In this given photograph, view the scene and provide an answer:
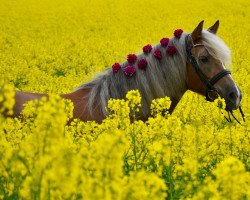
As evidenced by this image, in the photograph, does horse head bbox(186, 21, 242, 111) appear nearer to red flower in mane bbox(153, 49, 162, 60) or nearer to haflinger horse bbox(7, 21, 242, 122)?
haflinger horse bbox(7, 21, 242, 122)

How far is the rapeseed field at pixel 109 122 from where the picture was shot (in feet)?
5.38

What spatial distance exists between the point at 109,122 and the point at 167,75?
1.65 meters

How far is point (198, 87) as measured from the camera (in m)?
4.95

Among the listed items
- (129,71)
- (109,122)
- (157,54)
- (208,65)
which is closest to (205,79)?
(208,65)

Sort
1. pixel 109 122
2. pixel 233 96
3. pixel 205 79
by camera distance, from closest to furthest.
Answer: pixel 109 122, pixel 233 96, pixel 205 79

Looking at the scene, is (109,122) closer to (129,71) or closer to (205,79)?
(129,71)

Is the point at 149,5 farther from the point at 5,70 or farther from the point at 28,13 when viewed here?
the point at 5,70

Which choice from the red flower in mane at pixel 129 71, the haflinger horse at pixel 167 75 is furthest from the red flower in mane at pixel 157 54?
the red flower in mane at pixel 129 71

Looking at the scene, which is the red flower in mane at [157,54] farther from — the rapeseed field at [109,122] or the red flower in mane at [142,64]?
the rapeseed field at [109,122]

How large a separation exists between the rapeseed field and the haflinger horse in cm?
16

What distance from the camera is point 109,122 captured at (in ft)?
10.9

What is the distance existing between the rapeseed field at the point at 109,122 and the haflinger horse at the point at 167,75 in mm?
161

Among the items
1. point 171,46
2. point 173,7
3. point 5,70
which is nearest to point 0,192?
point 171,46

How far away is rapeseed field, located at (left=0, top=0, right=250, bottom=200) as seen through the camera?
1.64 metres
